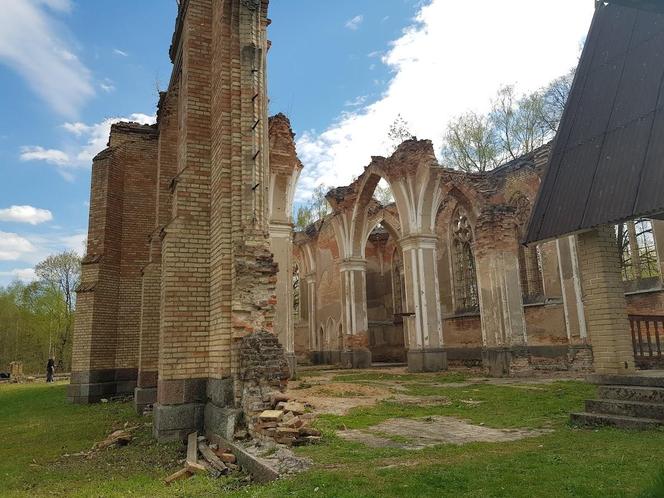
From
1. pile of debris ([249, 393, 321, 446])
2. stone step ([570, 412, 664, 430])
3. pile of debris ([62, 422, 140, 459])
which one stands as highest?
pile of debris ([249, 393, 321, 446])

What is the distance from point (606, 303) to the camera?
7.48 m

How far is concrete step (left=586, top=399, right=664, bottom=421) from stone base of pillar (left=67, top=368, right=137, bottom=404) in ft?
41.7

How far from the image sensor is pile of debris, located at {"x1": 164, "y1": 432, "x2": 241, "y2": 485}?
18.8ft

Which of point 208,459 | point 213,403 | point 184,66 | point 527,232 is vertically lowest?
point 208,459

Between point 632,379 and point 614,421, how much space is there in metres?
0.74

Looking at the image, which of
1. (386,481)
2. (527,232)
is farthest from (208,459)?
(527,232)

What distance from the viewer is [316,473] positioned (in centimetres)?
466

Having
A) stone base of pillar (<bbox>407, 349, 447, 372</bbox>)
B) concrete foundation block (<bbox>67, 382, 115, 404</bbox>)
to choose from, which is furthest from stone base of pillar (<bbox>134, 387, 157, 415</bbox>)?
stone base of pillar (<bbox>407, 349, 447, 372</bbox>)

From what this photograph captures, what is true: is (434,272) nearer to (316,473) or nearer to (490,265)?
(490,265)

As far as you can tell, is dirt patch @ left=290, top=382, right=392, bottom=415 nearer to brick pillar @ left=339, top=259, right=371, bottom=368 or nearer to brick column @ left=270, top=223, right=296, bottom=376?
brick column @ left=270, top=223, right=296, bottom=376

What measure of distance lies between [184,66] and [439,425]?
7918mm

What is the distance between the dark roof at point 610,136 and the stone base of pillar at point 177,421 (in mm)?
6130

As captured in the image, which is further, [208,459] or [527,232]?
[527,232]

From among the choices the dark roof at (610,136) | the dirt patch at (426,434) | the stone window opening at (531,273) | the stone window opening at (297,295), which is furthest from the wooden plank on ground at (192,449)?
the stone window opening at (297,295)
